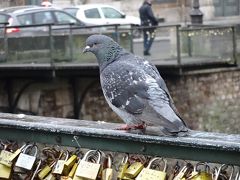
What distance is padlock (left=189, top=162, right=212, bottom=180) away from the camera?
308 cm

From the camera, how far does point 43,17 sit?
2086cm

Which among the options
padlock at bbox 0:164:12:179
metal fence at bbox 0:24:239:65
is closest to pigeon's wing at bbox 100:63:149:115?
padlock at bbox 0:164:12:179

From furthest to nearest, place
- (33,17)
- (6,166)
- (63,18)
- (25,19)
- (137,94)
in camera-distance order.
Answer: (63,18) → (33,17) → (25,19) → (137,94) → (6,166)

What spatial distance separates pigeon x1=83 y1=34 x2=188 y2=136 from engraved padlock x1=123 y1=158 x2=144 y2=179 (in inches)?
8.6

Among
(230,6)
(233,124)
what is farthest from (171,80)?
(230,6)

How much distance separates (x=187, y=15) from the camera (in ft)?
104

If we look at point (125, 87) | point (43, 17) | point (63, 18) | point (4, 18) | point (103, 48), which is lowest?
point (63, 18)

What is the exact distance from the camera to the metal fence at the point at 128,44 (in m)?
16.6

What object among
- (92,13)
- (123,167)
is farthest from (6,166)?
(92,13)

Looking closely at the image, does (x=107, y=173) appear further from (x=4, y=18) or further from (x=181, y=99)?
(x=4, y=18)

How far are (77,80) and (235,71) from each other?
4.42 m

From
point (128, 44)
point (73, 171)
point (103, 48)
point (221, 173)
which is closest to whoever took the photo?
point (221, 173)

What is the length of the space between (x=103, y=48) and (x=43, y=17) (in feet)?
55.0

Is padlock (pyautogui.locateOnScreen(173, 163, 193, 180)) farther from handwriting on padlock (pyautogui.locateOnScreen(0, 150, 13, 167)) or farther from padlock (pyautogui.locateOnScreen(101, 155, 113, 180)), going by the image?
handwriting on padlock (pyautogui.locateOnScreen(0, 150, 13, 167))
